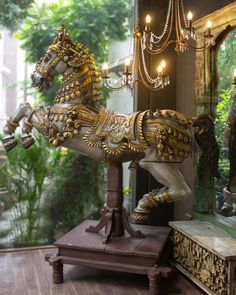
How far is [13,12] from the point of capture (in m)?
3.61

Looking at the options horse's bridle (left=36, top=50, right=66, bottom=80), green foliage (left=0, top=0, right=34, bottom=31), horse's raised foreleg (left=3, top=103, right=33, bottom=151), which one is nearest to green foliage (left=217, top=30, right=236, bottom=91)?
horse's bridle (left=36, top=50, right=66, bottom=80)

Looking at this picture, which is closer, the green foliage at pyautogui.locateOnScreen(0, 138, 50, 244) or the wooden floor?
the wooden floor

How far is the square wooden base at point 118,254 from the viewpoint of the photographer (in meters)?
2.62

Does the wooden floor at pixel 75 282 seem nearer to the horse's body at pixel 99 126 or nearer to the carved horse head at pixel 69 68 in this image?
the horse's body at pixel 99 126

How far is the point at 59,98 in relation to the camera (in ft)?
9.44

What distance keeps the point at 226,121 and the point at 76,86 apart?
3.85 feet

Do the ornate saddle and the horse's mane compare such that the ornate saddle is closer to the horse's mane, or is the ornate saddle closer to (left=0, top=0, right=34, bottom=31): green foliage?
the horse's mane

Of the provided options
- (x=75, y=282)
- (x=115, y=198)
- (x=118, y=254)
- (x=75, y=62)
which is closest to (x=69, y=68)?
(x=75, y=62)

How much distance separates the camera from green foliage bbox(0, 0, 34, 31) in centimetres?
358

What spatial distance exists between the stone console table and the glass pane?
0.20 metres

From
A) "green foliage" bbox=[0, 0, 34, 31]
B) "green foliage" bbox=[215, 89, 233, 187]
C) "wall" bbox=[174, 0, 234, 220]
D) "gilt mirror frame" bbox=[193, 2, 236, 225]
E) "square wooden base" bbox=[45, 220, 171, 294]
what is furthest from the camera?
"green foliage" bbox=[0, 0, 34, 31]

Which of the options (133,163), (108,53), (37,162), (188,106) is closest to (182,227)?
(133,163)

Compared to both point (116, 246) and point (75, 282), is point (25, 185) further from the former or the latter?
point (116, 246)

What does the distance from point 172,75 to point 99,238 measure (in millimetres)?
1846
